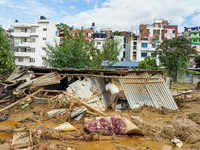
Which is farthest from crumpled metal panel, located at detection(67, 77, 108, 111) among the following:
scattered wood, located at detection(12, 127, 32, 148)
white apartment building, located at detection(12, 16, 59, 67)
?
white apartment building, located at detection(12, 16, 59, 67)

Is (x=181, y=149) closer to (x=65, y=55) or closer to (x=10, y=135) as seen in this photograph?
(x=10, y=135)

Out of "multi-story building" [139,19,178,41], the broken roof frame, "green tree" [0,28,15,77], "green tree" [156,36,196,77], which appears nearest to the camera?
the broken roof frame

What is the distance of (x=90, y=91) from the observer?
9578 mm

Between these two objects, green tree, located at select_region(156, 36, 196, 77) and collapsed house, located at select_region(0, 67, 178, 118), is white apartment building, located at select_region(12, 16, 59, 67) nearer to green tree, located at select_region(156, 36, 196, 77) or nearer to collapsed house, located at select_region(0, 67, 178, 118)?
green tree, located at select_region(156, 36, 196, 77)

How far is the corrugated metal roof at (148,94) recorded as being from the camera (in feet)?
31.2

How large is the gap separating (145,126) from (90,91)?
3939 millimetres

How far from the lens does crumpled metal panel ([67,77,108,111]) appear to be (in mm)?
9156

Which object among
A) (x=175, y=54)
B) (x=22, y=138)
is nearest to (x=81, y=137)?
(x=22, y=138)

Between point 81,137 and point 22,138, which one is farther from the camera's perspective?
point 81,137

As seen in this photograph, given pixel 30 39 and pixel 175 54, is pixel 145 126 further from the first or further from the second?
pixel 30 39

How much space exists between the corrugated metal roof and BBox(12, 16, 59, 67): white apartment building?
29.7 m

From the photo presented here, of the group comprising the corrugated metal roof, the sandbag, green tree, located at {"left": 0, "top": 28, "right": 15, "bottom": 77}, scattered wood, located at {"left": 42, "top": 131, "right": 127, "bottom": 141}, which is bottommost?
scattered wood, located at {"left": 42, "top": 131, "right": 127, "bottom": 141}

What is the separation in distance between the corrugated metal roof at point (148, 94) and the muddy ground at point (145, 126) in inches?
16.2

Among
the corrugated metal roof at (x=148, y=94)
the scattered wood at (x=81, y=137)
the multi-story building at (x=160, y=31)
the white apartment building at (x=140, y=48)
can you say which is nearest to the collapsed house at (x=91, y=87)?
the corrugated metal roof at (x=148, y=94)
